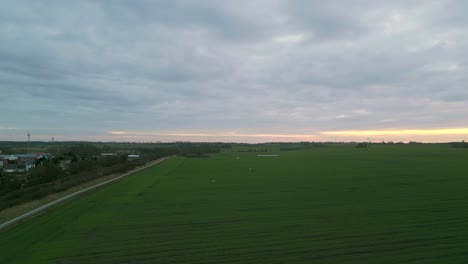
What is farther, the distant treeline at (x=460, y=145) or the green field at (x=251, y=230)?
the distant treeline at (x=460, y=145)

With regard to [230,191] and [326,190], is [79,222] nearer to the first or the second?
[230,191]

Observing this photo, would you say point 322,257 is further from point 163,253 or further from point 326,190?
point 326,190

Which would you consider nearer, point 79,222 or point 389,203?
point 79,222

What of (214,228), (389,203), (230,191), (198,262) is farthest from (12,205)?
(389,203)

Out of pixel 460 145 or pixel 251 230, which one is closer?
pixel 251 230

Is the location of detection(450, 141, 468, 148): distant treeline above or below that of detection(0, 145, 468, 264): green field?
above

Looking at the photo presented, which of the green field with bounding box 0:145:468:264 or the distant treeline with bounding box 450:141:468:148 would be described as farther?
the distant treeline with bounding box 450:141:468:148

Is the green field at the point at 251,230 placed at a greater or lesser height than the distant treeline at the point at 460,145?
lesser

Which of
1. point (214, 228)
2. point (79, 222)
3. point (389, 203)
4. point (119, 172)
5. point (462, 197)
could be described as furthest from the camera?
point (119, 172)

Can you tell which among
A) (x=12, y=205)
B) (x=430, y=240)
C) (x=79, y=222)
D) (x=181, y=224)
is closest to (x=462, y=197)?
(x=430, y=240)

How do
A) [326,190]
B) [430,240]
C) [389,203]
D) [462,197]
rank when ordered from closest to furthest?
1. [430,240]
2. [389,203]
3. [462,197]
4. [326,190]
